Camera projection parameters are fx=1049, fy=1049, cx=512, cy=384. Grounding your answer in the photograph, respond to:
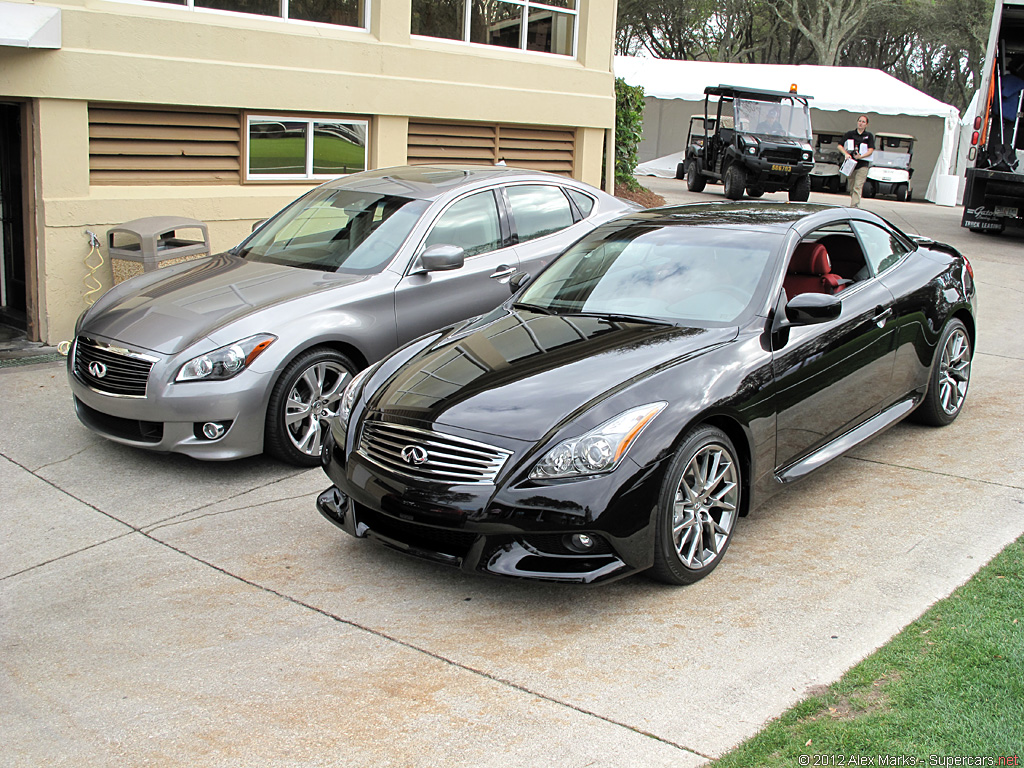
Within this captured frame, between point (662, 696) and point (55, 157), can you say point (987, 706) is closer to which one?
point (662, 696)

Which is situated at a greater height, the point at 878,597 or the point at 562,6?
the point at 562,6

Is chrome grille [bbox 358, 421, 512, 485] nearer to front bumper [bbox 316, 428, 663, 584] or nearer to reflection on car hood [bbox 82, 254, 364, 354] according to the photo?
front bumper [bbox 316, 428, 663, 584]

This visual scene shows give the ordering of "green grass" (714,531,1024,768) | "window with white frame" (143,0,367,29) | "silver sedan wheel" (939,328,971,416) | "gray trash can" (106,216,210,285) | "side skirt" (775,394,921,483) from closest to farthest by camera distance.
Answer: "green grass" (714,531,1024,768), "side skirt" (775,394,921,483), "silver sedan wheel" (939,328,971,416), "gray trash can" (106,216,210,285), "window with white frame" (143,0,367,29)

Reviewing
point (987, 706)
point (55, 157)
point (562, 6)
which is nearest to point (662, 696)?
point (987, 706)

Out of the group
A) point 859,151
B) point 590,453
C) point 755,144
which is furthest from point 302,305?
→ point 755,144

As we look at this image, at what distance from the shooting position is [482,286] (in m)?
7.34

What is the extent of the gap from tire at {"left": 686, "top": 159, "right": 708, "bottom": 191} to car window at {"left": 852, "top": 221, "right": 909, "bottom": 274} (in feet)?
63.0

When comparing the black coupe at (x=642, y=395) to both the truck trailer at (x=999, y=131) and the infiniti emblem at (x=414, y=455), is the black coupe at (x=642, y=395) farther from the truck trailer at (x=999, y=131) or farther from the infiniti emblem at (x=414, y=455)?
the truck trailer at (x=999, y=131)

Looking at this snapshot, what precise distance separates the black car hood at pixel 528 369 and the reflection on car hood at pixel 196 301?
1.47m

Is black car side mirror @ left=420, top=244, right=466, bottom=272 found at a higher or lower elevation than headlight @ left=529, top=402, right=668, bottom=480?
higher

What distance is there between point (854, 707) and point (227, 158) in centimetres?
888

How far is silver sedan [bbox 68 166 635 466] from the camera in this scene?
5.96 meters

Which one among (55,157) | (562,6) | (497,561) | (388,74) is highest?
(562,6)

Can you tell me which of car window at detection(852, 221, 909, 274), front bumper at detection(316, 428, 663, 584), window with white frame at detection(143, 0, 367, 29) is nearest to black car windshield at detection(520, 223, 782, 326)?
car window at detection(852, 221, 909, 274)
